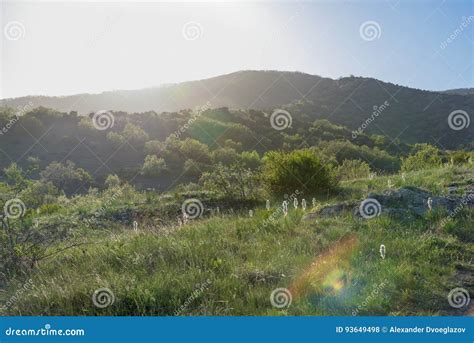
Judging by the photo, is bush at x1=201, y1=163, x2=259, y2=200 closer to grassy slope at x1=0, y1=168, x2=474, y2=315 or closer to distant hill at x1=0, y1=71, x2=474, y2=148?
grassy slope at x1=0, y1=168, x2=474, y2=315

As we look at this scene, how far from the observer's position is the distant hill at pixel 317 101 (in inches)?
2103

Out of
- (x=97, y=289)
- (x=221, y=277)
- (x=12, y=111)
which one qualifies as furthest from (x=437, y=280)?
(x=12, y=111)

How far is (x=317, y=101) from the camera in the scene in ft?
214

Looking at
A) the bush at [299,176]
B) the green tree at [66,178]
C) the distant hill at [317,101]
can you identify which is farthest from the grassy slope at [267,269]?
the distant hill at [317,101]

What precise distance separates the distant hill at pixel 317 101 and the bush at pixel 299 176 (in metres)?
37.7

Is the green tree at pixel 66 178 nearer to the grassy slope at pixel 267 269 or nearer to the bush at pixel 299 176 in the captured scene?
the bush at pixel 299 176

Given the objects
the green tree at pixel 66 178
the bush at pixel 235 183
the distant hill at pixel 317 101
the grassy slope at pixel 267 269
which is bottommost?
the green tree at pixel 66 178

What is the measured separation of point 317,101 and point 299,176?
56.8 meters

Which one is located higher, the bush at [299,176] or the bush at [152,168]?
the bush at [299,176]

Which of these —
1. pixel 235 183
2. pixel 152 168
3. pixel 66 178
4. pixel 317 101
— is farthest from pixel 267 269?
pixel 317 101

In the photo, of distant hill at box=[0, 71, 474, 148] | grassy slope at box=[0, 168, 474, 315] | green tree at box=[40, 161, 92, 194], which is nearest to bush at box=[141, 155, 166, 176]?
green tree at box=[40, 161, 92, 194]

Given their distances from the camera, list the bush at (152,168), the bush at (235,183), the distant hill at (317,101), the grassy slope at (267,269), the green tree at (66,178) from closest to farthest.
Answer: the grassy slope at (267,269)
the bush at (235,183)
the green tree at (66,178)
the bush at (152,168)
the distant hill at (317,101)

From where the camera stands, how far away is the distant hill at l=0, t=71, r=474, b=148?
53406mm

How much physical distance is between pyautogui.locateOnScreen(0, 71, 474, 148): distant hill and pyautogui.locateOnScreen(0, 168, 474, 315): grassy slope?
136 feet
